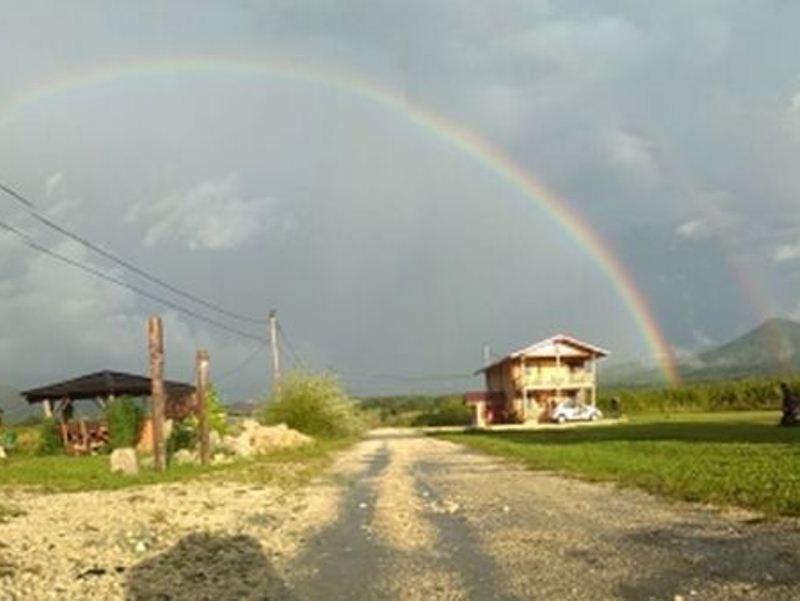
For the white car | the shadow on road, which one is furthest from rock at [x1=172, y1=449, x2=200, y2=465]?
the white car

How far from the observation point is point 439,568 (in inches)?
480

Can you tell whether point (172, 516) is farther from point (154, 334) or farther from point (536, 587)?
point (154, 334)

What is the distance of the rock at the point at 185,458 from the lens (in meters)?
35.8

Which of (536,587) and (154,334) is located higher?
(154,334)

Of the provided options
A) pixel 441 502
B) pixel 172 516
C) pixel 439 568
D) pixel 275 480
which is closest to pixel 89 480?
pixel 275 480

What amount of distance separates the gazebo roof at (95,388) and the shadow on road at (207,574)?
3633cm

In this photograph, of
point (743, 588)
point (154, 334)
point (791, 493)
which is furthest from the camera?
point (154, 334)

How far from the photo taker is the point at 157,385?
31203 millimetres

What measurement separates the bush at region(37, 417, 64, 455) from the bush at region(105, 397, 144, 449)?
4889mm

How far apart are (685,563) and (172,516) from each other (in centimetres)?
1027

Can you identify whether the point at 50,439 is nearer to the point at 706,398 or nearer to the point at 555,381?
the point at 555,381

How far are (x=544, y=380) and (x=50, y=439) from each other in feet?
176

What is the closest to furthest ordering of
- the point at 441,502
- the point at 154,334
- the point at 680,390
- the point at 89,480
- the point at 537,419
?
the point at 441,502, the point at 89,480, the point at 154,334, the point at 537,419, the point at 680,390

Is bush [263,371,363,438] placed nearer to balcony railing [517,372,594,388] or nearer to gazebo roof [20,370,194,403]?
gazebo roof [20,370,194,403]
